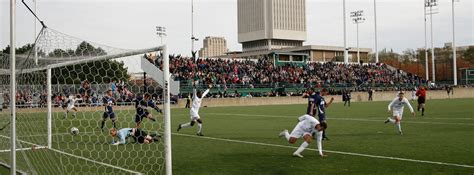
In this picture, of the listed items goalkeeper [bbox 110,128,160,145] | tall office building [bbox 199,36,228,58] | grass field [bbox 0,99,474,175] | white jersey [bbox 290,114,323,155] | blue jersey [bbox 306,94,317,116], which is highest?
tall office building [bbox 199,36,228,58]

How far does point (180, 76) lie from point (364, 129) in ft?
96.5

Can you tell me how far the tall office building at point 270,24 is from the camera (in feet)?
411

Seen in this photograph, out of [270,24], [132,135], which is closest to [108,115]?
[132,135]

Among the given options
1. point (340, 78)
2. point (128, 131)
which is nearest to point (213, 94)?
point (340, 78)

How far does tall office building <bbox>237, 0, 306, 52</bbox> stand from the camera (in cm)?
12519

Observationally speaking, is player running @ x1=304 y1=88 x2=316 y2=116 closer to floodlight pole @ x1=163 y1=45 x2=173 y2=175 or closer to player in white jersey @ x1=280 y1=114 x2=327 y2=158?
player in white jersey @ x1=280 y1=114 x2=327 y2=158

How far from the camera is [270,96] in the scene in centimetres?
4734

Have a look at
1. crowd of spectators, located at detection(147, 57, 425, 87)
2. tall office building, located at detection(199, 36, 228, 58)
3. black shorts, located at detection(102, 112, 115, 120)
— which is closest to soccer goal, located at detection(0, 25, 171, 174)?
black shorts, located at detection(102, 112, 115, 120)

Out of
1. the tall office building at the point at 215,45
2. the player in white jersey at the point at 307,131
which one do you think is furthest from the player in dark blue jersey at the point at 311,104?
the tall office building at the point at 215,45

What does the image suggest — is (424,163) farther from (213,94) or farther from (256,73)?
(256,73)

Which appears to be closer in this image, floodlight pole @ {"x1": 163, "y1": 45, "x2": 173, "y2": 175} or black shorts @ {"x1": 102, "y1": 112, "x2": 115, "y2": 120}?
floodlight pole @ {"x1": 163, "y1": 45, "x2": 173, "y2": 175}

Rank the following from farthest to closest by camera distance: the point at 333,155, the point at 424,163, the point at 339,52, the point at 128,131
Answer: the point at 339,52 < the point at 128,131 < the point at 333,155 < the point at 424,163

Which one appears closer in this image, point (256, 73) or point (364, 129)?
point (364, 129)

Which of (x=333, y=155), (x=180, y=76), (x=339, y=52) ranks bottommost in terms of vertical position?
(x=333, y=155)
